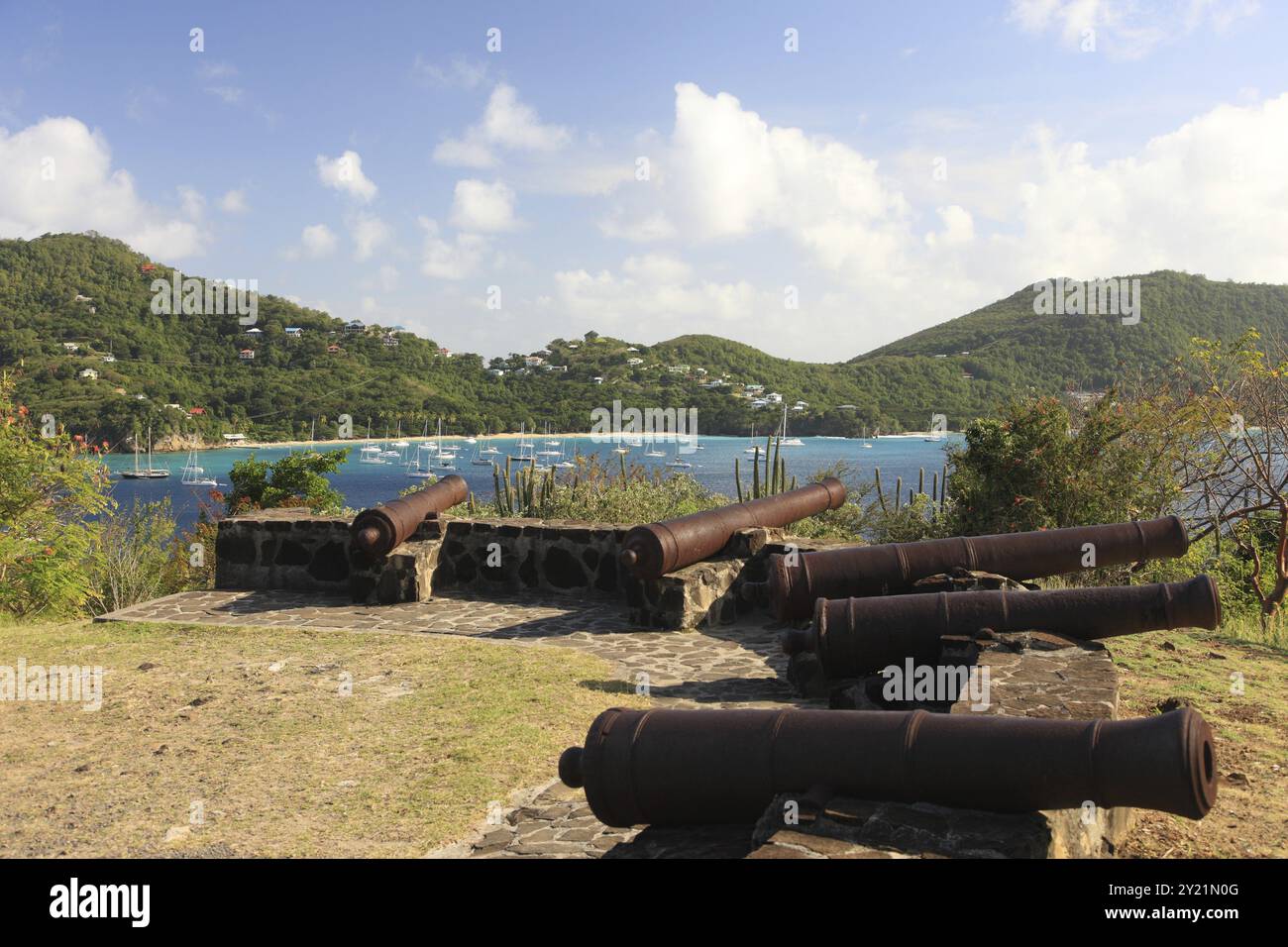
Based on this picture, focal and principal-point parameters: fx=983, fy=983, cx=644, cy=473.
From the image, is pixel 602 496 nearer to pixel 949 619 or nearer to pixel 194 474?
pixel 949 619

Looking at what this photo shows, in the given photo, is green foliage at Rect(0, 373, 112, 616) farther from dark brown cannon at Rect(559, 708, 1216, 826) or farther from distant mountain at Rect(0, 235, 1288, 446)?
distant mountain at Rect(0, 235, 1288, 446)

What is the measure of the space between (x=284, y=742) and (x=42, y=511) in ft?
27.4

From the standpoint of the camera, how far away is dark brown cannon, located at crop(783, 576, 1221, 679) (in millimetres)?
5715

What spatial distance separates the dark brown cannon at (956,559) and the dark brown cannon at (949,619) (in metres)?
1.03

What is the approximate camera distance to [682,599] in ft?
30.7

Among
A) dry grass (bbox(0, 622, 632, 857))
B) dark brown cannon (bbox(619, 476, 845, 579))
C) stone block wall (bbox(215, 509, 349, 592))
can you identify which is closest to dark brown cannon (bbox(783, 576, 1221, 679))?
dry grass (bbox(0, 622, 632, 857))

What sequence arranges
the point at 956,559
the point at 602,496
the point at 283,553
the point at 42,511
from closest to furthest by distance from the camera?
the point at 956,559, the point at 283,553, the point at 42,511, the point at 602,496

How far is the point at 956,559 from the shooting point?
736 centimetres

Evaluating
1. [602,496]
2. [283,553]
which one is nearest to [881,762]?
[283,553]

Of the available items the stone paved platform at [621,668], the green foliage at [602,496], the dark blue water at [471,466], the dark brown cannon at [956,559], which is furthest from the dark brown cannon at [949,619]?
the dark blue water at [471,466]

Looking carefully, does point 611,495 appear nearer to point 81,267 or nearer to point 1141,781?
point 1141,781

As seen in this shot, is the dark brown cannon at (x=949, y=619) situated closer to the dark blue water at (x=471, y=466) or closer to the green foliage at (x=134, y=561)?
the green foliage at (x=134, y=561)
